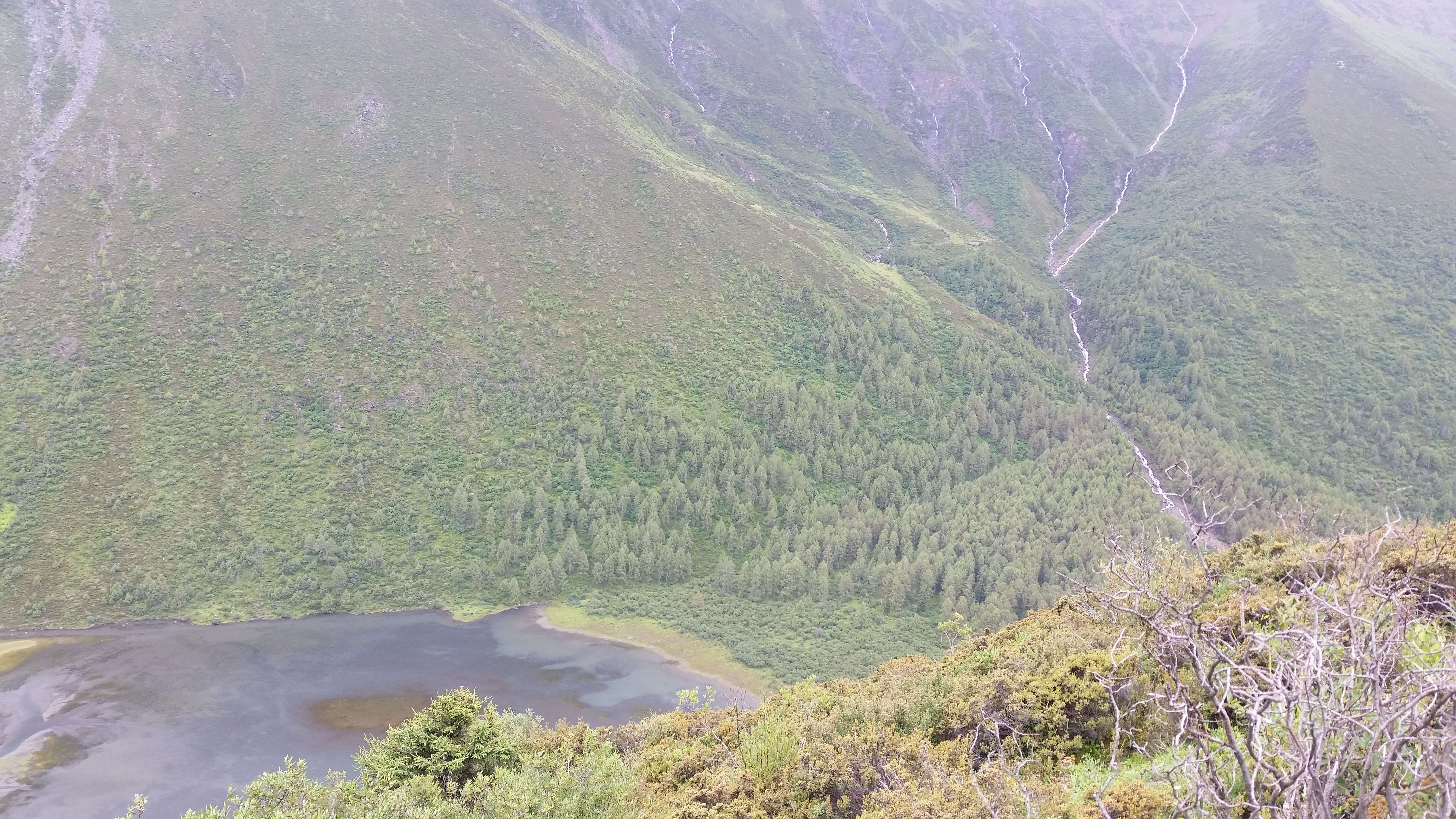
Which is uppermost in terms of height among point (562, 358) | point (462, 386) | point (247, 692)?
point (562, 358)

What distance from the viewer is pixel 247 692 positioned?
5825 cm

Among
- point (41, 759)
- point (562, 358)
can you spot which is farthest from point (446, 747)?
point (562, 358)

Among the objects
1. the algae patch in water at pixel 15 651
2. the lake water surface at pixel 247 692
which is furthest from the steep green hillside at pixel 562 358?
the lake water surface at pixel 247 692

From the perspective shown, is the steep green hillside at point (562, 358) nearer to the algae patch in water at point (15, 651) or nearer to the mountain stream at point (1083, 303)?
the mountain stream at point (1083, 303)

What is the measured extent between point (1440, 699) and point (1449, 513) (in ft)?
374

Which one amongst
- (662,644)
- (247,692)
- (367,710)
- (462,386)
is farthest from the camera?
(462,386)

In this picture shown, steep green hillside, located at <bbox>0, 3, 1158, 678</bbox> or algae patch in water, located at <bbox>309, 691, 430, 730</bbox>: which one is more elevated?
steep green hillside, located at <bbox>0, 3, 1158, 678</bbox>

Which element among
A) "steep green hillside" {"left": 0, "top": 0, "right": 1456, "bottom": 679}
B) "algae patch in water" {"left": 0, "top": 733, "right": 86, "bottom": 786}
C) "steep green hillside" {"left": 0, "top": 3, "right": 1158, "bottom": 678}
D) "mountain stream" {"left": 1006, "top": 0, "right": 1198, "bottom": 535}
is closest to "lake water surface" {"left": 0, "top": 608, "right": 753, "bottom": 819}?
"algae patch in water" {"left": 0, "top": 733, "right": 86, "bottom": 786}

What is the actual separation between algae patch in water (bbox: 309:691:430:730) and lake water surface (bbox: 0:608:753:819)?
0.42 ft

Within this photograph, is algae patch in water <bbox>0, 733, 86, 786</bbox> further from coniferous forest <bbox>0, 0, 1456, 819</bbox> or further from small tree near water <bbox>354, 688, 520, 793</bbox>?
small tree near water <bbox>354, 688, 520, 793</bbox>

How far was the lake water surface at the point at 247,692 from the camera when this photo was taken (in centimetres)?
4816

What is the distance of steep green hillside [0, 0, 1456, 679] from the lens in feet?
248

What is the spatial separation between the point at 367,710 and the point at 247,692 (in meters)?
10.6

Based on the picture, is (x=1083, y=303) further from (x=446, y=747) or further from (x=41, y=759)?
(x=41, y=759)
